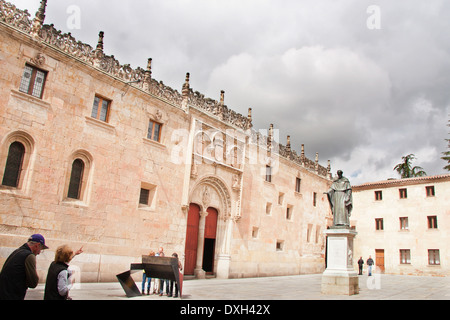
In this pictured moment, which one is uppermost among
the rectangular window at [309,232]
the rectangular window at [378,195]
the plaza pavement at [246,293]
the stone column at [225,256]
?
the rectangular window at [378,195]

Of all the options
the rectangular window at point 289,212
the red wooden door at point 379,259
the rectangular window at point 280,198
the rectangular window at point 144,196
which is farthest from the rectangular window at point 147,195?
the red wooden door at point 379,259

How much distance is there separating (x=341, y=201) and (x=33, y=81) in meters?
12.7

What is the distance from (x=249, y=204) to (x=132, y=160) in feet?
31.3

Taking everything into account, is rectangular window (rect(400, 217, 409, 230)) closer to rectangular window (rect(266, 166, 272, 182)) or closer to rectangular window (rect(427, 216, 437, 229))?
rectangular window (rect(427, 216, 437, 229))

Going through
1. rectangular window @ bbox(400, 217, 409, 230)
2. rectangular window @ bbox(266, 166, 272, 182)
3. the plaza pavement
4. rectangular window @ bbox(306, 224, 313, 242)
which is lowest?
the plaza pavement

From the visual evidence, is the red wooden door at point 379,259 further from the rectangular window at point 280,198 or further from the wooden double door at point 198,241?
the wooden double door at point 198,241

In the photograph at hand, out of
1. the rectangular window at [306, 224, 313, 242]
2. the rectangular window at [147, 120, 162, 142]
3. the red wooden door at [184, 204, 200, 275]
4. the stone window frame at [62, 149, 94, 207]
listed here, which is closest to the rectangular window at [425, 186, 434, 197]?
the rectangular window at [306, 224, 313, 242]

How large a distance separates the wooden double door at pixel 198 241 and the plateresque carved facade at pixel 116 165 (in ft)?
0.19

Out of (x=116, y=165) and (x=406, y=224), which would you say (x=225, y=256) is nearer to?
(x=116, y=165)

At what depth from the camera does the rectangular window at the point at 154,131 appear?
708 inches

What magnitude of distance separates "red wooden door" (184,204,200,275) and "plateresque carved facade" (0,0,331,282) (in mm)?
56

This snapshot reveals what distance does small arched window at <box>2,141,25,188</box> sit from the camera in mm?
12945

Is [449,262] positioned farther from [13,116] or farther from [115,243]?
[13,116]
